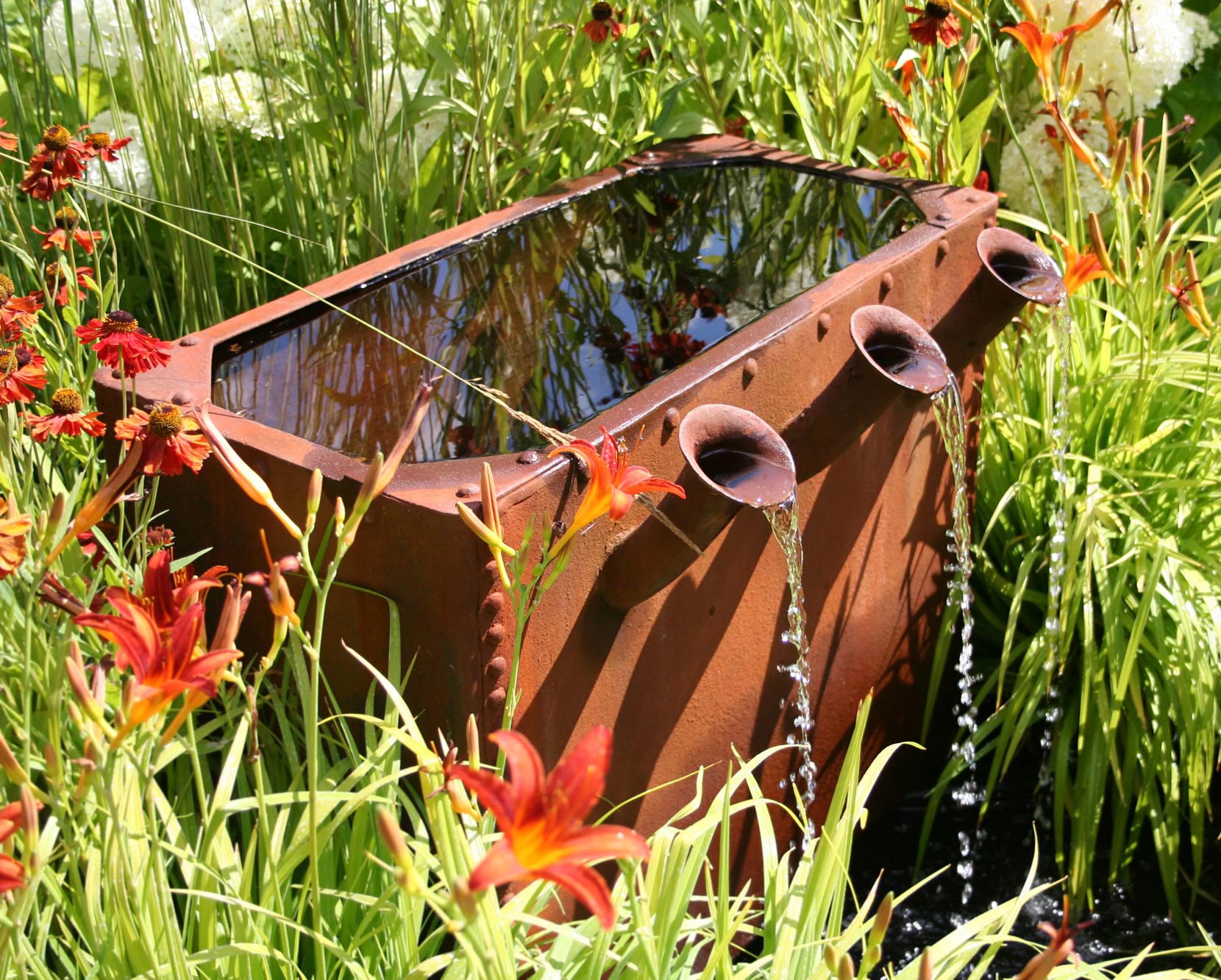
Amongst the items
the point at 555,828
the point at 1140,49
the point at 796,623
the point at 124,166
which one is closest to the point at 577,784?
the point at 555,828

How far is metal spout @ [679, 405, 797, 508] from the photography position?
117 cm

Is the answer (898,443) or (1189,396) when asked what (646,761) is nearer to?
(898,443)

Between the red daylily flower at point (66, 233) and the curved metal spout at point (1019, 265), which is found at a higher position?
the red daylily flower at point (66, 233)

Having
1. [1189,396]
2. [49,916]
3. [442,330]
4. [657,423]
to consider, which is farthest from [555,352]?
[1189,396]

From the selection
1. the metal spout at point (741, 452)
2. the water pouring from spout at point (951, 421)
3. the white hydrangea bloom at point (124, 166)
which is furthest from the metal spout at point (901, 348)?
the white hydrangea bloom at point (124, 166)

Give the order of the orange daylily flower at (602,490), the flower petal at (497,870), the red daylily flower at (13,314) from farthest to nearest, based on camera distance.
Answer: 1. the red daylily flower at (13,314)
2. the orange daylily flower at (602,490)
3. the flower petal at (497,870)

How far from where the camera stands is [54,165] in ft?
4.13

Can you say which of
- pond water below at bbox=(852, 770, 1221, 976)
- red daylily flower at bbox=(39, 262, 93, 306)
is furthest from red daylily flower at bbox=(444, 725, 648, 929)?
pond water below at bbox=(852, 770, 1221, 976)

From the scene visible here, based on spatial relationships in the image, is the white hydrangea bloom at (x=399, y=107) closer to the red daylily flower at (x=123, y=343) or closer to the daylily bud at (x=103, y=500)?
the red daylily flower at (x=123, y=343)

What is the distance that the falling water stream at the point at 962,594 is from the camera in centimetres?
175

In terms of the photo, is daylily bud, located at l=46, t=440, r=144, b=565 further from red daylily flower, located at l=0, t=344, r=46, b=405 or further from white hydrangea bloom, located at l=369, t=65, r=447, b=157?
white hydrangea bloom, located at l=369, t=65, r=447, b=157

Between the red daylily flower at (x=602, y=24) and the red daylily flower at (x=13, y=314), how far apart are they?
1.27m

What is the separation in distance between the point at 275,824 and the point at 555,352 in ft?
2.43

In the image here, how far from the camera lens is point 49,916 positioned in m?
0.96
